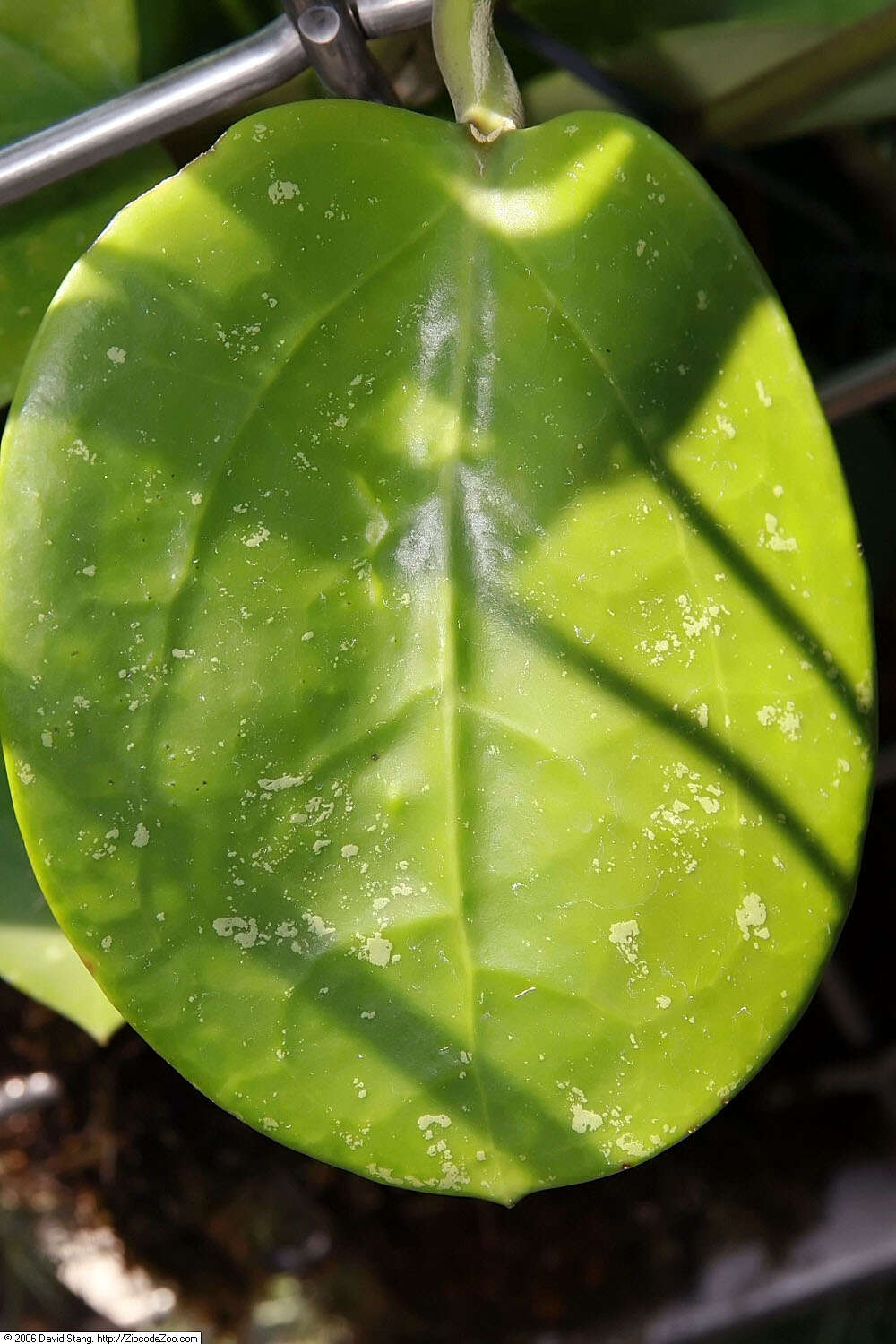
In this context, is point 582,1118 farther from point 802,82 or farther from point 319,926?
point 802,82

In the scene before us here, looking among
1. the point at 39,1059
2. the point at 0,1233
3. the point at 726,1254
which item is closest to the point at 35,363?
the point at 39,1059

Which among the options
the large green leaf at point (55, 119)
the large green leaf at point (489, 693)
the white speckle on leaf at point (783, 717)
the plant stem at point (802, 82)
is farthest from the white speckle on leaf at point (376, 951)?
the plant stem at point (802, 82)

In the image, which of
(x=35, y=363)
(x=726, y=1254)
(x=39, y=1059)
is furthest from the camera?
(x=726, y=1254)

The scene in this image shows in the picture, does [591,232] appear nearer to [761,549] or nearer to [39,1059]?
[761,549]

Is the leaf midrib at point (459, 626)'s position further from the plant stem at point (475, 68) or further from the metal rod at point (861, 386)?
the metal rod at point (861, 386)

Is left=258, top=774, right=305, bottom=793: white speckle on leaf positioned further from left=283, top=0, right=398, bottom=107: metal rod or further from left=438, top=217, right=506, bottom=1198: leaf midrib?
left=283, top=0, right=398, bottom=107: metal rod

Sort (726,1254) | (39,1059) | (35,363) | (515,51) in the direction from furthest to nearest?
(726,1254), (39,1059), (515,51), (35,363)

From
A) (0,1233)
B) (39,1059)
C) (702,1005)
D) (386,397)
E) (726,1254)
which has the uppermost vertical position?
(386,397)
